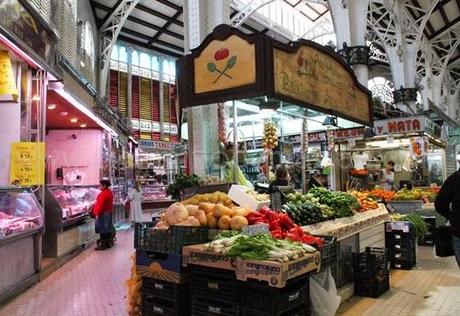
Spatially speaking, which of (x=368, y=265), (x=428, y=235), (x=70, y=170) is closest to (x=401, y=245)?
(x=368, y=265)

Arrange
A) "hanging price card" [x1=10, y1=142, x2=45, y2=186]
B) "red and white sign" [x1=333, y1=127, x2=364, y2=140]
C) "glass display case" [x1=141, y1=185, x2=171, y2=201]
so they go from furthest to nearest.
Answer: "glass display case" [x1=141, y1=185, x2=171, y2=201]
"red and white sign" [x1=333, y1=127, x2=364, y2=140]
"hanging price card" [x1=10, y1=142, x2=45, y2=186]

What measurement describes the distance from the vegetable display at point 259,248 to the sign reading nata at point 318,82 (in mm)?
1473

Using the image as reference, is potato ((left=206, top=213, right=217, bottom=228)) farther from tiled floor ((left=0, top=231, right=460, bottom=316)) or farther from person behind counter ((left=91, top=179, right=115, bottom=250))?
person behind counter ((left=91, top=179, right=115, bottom=250))

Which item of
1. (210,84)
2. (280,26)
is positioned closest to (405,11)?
(280,26)

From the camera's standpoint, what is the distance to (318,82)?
16.7ft

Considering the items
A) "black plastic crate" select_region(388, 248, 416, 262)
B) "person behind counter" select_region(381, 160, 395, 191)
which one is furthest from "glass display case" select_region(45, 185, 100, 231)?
"person behind counter" select_region(381, 160, 395, 191)

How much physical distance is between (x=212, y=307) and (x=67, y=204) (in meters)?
5.74

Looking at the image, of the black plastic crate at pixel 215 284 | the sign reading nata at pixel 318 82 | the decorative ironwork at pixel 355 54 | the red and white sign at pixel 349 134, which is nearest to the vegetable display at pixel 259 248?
the black plastic crate at pixel 215 284

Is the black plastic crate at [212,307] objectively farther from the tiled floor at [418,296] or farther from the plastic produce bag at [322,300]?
the tiled floor at [418,296]

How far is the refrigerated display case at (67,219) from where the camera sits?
7.33 metres

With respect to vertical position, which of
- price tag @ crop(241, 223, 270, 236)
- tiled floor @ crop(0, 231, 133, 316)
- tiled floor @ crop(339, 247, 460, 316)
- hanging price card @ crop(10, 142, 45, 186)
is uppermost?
hanging price card @ crop(10, 142, 45, 186)

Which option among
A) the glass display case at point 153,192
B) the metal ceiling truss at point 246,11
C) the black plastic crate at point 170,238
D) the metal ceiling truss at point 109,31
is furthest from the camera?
the glass display case at point 153,192

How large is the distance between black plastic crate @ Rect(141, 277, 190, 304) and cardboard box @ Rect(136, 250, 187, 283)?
0.05 m

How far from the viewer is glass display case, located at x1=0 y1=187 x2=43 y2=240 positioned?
5289mm
